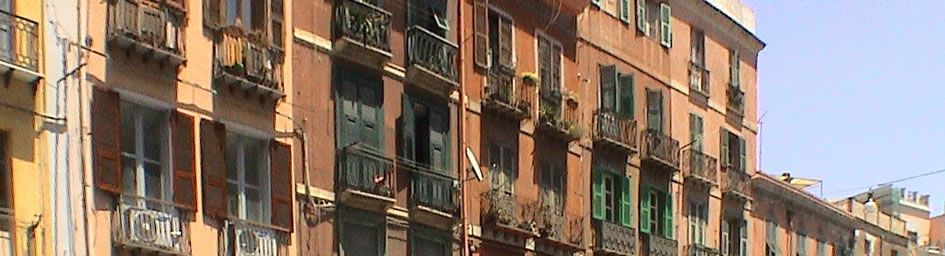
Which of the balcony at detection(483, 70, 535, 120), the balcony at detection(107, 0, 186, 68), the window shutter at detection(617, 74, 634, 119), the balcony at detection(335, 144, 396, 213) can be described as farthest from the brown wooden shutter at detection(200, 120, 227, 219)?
the window shutter at detection(617, 74, 634, 119)

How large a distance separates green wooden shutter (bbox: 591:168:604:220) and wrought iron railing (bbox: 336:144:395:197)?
9.50 meters

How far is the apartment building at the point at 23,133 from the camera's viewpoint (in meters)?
23.5

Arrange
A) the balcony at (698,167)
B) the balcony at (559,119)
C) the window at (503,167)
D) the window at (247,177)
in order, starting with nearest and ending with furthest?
the window at (247,177), the window at (503,167), the balcony at (559,119), the balcony at (698,167)

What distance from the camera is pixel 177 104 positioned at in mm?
26453

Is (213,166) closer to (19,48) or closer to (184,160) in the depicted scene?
(184,160)

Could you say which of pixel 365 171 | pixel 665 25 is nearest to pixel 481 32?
pixel 365 171

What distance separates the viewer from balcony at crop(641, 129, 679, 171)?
43688mm

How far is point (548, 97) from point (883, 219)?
27347 millimetres

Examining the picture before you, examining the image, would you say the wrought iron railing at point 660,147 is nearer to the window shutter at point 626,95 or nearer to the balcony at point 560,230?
the window shutter at point 626,95

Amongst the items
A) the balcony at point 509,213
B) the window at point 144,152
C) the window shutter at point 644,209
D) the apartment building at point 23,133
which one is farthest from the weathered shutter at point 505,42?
the apartment building at point 23,133

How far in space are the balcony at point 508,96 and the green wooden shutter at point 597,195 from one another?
3381 mm

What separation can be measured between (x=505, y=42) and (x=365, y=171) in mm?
7211

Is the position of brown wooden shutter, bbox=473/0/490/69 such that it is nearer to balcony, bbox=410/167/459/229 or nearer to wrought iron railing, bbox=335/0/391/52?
balcony, bbox=410/167/459/229

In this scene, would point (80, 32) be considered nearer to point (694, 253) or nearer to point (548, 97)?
point (548, 97)
